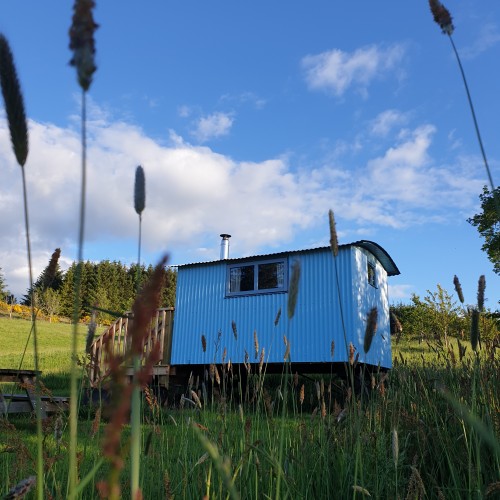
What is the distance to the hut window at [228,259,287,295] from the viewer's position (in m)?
13.8

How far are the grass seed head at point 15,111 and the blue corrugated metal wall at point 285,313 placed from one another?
11.5m

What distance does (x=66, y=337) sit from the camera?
102 ft

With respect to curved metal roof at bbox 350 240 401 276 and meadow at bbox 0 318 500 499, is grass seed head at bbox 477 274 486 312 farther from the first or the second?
curved metal roof at bbox 350 240 401 276

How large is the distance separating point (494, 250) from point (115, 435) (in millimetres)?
23826

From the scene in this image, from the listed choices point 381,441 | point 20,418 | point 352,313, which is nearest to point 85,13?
point 381,441

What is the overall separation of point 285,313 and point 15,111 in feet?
42.4


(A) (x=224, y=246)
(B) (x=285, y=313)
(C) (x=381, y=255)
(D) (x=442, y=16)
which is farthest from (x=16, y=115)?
(C) (x=381, y=255)

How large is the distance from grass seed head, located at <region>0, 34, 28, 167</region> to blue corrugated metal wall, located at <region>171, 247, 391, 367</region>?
11.5 meters

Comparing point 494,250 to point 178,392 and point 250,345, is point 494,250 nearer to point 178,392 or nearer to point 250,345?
point 250,345

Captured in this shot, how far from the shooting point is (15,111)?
63 centimetres

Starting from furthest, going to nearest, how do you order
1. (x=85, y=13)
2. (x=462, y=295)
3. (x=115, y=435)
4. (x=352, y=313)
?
(x=352, y=313) < (x=462, y=295) < (x=85, y=13) < (x=115, y=435)

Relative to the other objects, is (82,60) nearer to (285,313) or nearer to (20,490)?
(20,490)

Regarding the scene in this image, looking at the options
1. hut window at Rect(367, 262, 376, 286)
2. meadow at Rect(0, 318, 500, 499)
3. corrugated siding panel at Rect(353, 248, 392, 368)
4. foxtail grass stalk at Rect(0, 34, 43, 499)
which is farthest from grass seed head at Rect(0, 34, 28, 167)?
hut window at Rect(367, 262, 376, 286)

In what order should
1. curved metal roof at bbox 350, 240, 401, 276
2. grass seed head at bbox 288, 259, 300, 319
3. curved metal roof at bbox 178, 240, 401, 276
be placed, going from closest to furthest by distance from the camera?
grass seed head at bbox 288, 259, 300, 319 → curved metal roof at bbox 178, 240, 401, 276 → curved metal roof at bbox 350, 240, 401, 276
